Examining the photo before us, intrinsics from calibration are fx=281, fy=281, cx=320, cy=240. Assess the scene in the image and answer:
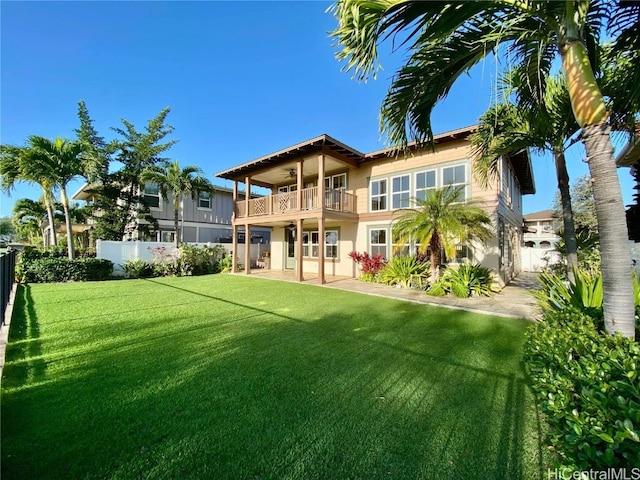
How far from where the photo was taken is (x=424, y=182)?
11.5 meters

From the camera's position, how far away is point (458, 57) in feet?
11.1

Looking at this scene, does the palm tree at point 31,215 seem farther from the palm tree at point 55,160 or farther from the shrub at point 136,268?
the shrub at point 136,268

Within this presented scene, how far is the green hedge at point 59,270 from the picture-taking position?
→ 34.6 ft

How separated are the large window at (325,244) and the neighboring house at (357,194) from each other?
5 centimetres

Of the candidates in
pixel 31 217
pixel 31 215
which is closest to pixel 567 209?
pixel 31 215

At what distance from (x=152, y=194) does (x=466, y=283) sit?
19062mm

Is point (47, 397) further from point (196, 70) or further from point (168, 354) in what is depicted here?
point (196, 70)

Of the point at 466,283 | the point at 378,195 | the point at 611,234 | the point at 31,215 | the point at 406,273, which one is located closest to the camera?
the point at 611,234

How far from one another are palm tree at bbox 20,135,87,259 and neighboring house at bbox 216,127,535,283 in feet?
19.8

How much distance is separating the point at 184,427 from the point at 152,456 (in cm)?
35

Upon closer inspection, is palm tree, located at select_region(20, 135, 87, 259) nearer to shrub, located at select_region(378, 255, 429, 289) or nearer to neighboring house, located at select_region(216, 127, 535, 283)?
neighboring house, located at select_region(216, 127, 535, 283)

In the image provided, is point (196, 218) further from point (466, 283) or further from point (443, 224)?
point (466, 283)

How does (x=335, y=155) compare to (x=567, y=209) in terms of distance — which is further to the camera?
(x=335, y=155)

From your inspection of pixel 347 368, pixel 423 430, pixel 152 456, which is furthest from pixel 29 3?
pixel 423 430
